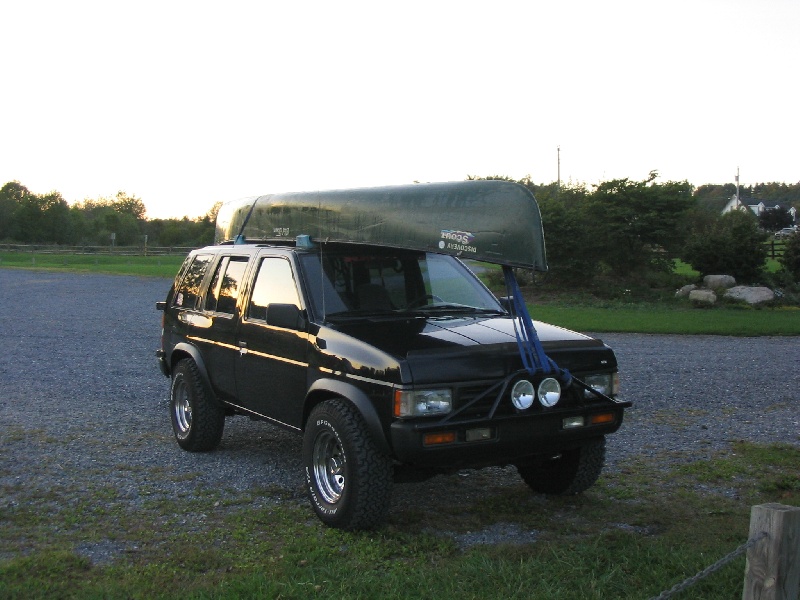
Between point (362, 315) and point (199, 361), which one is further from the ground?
point (362, 315)

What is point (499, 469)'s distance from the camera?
7.45 metres

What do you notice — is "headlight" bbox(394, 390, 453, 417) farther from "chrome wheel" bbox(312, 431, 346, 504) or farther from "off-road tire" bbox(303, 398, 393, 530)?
"chrome wheel" bbox(312, 431, 346, 504)

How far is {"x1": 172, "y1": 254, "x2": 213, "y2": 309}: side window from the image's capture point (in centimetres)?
812

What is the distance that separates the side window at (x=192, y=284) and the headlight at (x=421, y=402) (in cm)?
339

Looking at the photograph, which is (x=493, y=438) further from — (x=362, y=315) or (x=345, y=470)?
(x=362, y=315)

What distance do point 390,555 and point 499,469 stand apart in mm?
2441

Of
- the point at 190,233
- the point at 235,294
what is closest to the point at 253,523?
the point at 235,294

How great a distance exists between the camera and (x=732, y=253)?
86.7 feet

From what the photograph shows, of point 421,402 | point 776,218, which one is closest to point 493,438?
point 421,402

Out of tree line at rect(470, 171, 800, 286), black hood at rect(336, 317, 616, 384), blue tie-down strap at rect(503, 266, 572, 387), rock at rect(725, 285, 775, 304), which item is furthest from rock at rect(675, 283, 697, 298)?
blue tie-down strap at rect(503, 266, 572, 387)

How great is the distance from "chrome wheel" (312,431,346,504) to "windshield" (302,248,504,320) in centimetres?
91

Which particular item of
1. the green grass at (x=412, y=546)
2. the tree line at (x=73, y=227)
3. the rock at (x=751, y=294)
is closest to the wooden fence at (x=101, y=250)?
the tree line at (x=73, y=227)

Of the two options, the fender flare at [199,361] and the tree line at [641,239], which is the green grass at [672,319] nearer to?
the tree line at [641,239]

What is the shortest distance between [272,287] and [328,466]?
1668 mm
